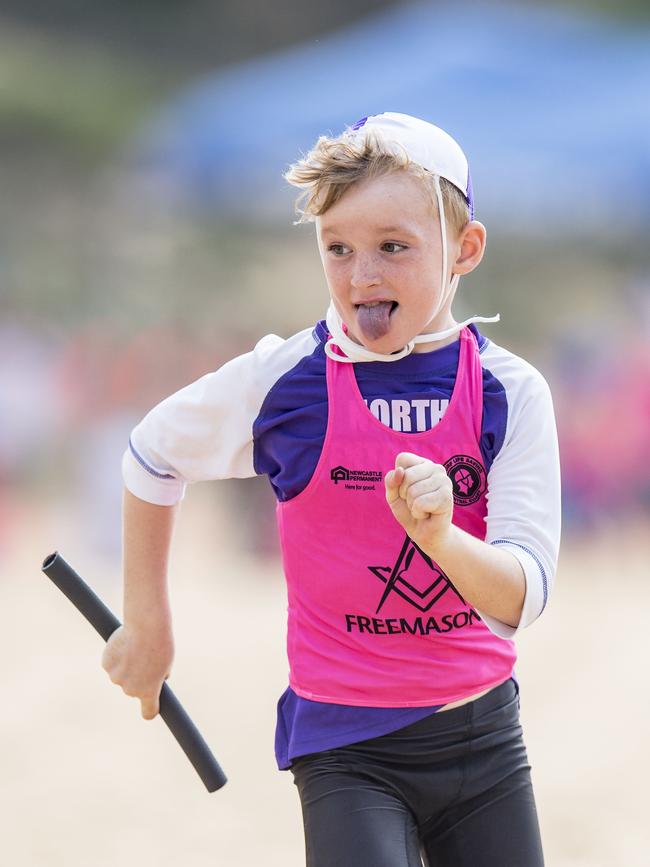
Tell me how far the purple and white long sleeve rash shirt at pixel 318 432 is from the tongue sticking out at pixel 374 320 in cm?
10

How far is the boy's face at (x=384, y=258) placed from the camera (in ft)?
6.60

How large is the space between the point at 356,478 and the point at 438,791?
0.53 metres

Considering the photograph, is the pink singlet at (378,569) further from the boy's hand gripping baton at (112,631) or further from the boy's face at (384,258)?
the boy's hand gripping baton at (112,631)

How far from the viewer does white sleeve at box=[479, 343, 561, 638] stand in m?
1.95

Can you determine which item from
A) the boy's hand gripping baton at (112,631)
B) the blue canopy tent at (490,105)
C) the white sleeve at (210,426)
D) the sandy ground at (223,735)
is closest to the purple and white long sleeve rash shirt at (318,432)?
the white sleeve at (210,426)

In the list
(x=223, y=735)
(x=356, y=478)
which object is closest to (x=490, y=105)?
(x=223, y=735)

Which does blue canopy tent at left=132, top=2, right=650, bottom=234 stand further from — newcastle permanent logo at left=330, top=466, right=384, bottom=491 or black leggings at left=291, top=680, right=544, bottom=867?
black leggings at left=291, top=680, right=544, bottom=867

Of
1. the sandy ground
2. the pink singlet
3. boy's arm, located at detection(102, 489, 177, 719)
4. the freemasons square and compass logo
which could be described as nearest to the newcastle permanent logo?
the pink singlet

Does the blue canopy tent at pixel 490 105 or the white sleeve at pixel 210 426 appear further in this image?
the blue canopy tent at pixel 490 105

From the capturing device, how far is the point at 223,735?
16.8 ft

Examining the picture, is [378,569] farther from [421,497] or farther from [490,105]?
[490,105]

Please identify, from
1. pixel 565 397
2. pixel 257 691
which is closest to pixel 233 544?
pixel 565 397

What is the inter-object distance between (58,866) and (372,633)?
233cm

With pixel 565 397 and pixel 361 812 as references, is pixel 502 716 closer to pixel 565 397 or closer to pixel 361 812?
pixel 361 812
